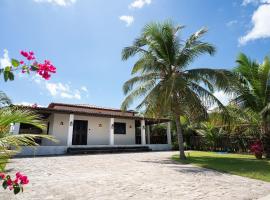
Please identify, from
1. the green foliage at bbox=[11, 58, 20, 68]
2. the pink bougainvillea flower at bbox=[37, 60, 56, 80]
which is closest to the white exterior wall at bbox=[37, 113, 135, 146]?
the pink bougainvillea flower at bbox=[37, 60, 56, 80]

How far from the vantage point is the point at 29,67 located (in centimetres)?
232

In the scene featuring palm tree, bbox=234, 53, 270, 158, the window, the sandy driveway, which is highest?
palm tree, bbox=234, 53, 270, 158

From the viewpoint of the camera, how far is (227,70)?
11.9 m

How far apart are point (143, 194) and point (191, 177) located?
8.51 feet

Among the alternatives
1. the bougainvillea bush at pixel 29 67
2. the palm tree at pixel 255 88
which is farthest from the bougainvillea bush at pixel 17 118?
the palm tree at pixel 255 88

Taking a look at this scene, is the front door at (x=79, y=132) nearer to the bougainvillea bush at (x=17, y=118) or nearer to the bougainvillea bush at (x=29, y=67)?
the bougainvillea bush at (x=17, y=118)

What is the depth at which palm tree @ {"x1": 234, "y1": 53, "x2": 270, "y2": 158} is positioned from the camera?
12.2 m

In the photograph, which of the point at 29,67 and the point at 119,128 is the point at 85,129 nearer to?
the point at 119,128

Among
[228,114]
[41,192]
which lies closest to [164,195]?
[41,192]

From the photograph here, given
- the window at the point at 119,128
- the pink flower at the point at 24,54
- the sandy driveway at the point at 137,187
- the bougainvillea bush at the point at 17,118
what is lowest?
the sandy driveway at the point at 137,187

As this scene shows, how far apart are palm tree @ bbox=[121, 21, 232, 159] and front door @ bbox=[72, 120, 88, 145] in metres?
7.32

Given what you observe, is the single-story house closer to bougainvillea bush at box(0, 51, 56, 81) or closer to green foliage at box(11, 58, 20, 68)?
bougainvillea bush at box(0, 51, 56, 81)

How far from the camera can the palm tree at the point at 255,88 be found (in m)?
12.2

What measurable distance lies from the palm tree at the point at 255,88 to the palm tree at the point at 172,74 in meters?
1.94
